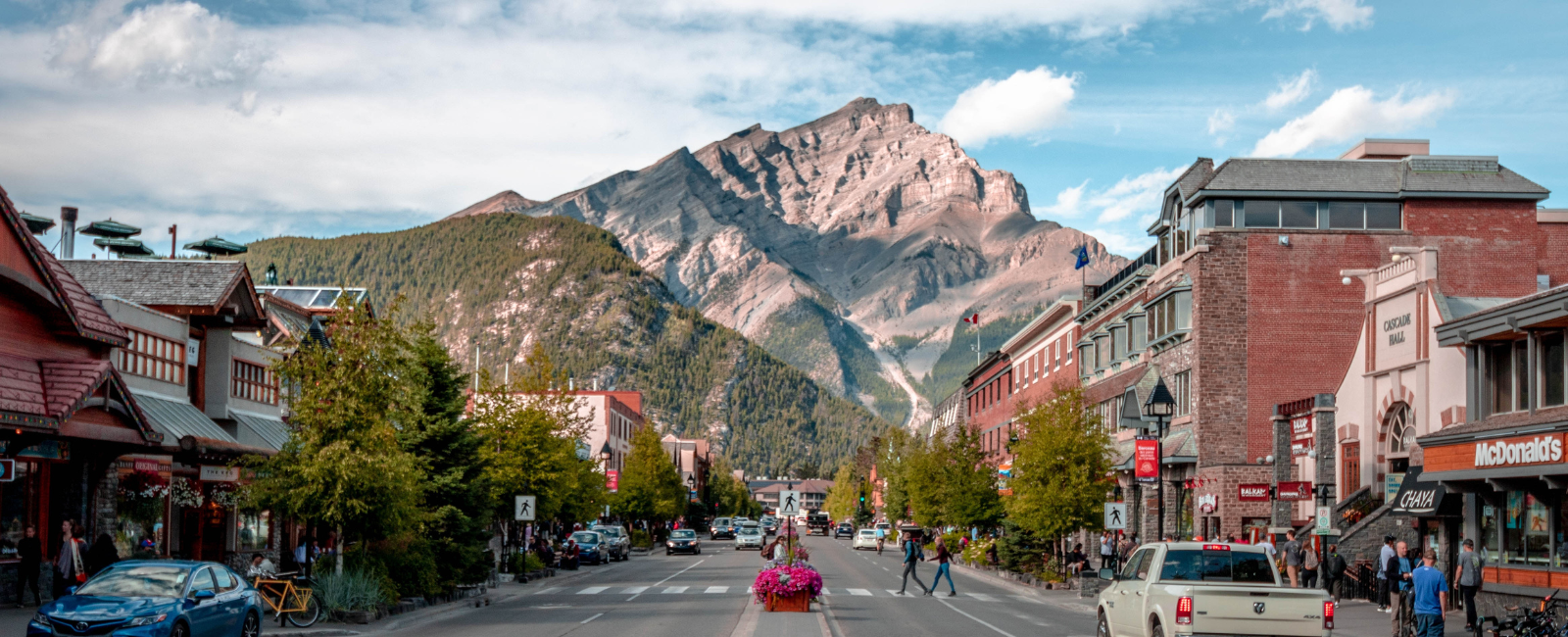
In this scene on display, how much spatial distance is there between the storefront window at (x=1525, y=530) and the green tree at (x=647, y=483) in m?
68.2

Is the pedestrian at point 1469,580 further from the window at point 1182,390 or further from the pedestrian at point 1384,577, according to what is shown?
the window at point 1182,390

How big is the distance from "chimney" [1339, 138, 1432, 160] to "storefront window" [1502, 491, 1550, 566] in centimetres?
2428

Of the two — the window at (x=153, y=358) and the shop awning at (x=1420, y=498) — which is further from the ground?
the window at (x=153, y=358)

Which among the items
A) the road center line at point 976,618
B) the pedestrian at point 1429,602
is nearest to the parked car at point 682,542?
the road center line at point 976,618

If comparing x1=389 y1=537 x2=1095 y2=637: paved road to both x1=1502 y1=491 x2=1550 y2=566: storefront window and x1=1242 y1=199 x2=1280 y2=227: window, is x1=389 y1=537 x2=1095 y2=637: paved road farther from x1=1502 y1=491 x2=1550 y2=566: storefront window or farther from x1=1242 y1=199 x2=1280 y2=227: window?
x1=1242 y1=199 x2=1280 y2=227: window

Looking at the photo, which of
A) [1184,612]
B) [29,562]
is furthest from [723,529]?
[1184,612]

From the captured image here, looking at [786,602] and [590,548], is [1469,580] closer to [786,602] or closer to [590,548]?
[786,602]

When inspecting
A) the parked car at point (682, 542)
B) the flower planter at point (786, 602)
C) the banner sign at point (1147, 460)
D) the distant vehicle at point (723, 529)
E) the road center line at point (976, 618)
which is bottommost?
the distant vehicle at point (723, 529)

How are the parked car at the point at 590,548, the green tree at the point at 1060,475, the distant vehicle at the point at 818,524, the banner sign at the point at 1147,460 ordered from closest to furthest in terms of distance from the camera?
the banner sign at the point at 1147,460 → the green tree at the point at 1060,475 → the parked car at the point at 590,548 → the distant vehicle at the point at 818,524

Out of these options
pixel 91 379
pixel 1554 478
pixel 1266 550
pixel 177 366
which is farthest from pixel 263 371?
pixel 1554 478

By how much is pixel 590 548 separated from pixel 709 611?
29.8m

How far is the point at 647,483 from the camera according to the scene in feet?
304

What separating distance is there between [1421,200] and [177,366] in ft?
127

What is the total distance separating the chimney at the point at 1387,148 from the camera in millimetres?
48094
